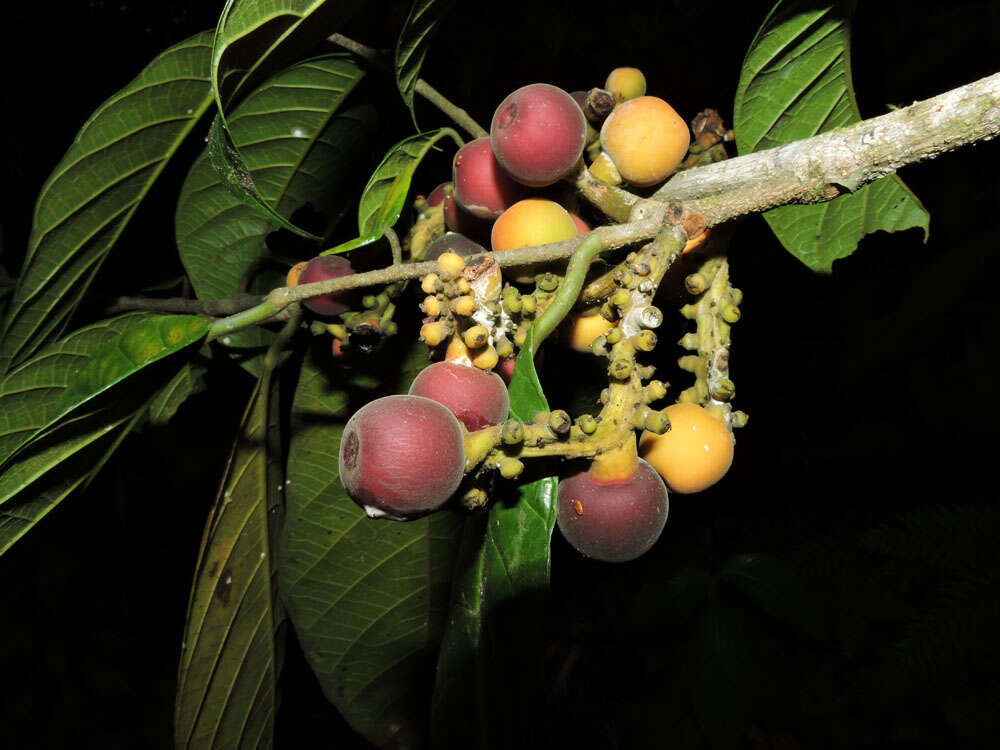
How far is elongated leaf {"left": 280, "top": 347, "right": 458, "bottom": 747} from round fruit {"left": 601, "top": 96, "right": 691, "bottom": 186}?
62 cm

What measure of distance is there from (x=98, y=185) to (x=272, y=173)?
1.06 feet

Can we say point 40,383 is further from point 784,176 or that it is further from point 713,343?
A: point 784,176

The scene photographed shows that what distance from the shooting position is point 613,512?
2.66ft

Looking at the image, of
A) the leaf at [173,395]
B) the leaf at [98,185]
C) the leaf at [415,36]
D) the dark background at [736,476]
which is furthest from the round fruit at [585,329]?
the leaf at [173,395]

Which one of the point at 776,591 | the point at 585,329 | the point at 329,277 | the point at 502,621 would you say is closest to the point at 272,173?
the point at 329,277

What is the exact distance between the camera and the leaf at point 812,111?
1053 millimetres

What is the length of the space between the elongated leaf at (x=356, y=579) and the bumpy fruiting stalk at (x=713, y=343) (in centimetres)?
65

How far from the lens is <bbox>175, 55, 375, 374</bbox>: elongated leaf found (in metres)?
1.35

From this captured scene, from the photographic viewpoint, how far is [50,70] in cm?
222

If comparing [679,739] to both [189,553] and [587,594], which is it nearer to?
[587,594]

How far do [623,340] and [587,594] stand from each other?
10.3 ft

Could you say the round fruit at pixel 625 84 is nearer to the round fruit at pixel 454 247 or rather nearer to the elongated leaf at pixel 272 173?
the round fruit at pixel 454 247

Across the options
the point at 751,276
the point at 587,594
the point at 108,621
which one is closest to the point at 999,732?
the point at 587,594

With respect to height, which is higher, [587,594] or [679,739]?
[587,594]
